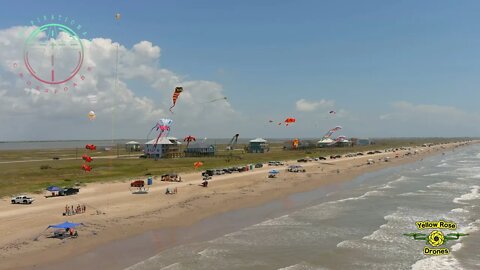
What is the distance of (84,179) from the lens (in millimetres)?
60500

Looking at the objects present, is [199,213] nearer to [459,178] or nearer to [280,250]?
[280,250]

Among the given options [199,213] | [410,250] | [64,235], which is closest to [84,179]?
[199,213]

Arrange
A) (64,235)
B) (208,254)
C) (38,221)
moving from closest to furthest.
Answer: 1. (208,254)
2. (64,235)
3. (38,221)

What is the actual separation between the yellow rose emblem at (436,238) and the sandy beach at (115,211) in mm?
19266

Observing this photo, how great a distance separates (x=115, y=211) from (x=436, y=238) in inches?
1085

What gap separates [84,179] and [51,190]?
1648 centimetres

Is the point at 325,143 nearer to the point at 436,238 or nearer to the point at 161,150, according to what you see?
the point at 161,150

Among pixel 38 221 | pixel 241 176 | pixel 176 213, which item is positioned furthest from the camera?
pixel 241 176

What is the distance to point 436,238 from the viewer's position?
99.9ft

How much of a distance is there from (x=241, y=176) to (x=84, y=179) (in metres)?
25.0

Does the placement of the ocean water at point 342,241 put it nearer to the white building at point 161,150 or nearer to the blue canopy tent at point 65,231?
the blue canopy tent at point 65,231

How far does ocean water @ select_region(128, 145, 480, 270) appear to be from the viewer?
2403 cm

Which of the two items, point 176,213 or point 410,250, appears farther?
point 176,213

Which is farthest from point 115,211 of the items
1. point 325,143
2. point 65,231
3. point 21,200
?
point 325,143
